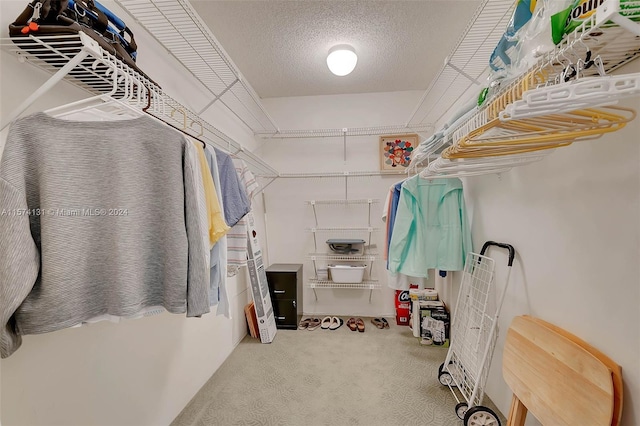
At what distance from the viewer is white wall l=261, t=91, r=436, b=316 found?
3146mm

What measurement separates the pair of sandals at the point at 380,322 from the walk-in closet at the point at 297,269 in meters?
0.04

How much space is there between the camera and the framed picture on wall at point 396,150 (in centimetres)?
309

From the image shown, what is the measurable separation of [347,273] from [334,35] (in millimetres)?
2316

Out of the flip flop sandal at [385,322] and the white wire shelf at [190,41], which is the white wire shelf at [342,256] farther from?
the white wire shelf at [190,41]

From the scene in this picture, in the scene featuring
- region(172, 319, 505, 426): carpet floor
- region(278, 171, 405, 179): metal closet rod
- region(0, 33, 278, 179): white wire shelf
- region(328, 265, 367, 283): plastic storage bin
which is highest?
region(0, 33, 278, 179): white wire shelf

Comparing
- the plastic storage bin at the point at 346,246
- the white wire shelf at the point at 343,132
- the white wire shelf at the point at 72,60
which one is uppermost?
the white wire shelf at the point at 343,132

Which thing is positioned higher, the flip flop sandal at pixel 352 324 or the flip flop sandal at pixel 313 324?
the flip flop sandal at pixel 352 324

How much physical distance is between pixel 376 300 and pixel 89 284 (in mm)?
2908

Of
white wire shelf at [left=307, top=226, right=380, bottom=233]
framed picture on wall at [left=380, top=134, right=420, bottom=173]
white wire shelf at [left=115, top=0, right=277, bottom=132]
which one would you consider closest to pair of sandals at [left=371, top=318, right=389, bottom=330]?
white wire shelf at [left=307, top=226, right=380, bottom=233]

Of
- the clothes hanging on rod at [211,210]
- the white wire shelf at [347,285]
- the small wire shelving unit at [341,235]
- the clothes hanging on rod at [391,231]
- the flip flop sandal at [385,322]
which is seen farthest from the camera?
the small wire shelving unit at [341,235]

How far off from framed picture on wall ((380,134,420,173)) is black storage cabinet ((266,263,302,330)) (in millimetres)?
1705

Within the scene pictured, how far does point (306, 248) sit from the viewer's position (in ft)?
10.8

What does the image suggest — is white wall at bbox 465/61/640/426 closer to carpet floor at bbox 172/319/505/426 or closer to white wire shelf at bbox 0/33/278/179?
carpet floor at bbox 172/319/505/426

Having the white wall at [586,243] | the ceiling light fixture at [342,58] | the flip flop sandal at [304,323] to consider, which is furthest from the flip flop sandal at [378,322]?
the ceiling light fixture at [342,58]
